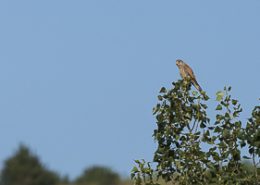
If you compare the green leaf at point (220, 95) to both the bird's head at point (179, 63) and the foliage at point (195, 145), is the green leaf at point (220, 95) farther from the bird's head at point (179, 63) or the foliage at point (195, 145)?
the bird's head at point (179, 63)

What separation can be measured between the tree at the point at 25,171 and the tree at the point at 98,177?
220 cm

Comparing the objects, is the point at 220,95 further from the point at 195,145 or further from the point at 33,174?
the point at 33,174

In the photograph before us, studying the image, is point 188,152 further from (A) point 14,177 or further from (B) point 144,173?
(A) point 14,177

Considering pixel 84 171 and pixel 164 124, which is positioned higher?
pixel 84 171

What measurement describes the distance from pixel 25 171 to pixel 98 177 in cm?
494

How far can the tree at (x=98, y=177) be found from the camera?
7075cm

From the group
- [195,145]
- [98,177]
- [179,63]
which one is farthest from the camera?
[98,177]

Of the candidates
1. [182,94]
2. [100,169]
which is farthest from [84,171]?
[182,94]

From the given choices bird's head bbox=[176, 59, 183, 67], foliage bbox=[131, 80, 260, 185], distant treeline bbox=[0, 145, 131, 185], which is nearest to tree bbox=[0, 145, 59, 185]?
distant treeline bbox=[0, 145, 131, 185]

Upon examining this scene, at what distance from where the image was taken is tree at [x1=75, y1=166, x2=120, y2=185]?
7075cm

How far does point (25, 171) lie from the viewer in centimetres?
7138

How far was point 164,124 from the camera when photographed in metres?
10.7

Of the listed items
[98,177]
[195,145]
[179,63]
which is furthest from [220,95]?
[98,177]

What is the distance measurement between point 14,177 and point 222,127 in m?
63.1
